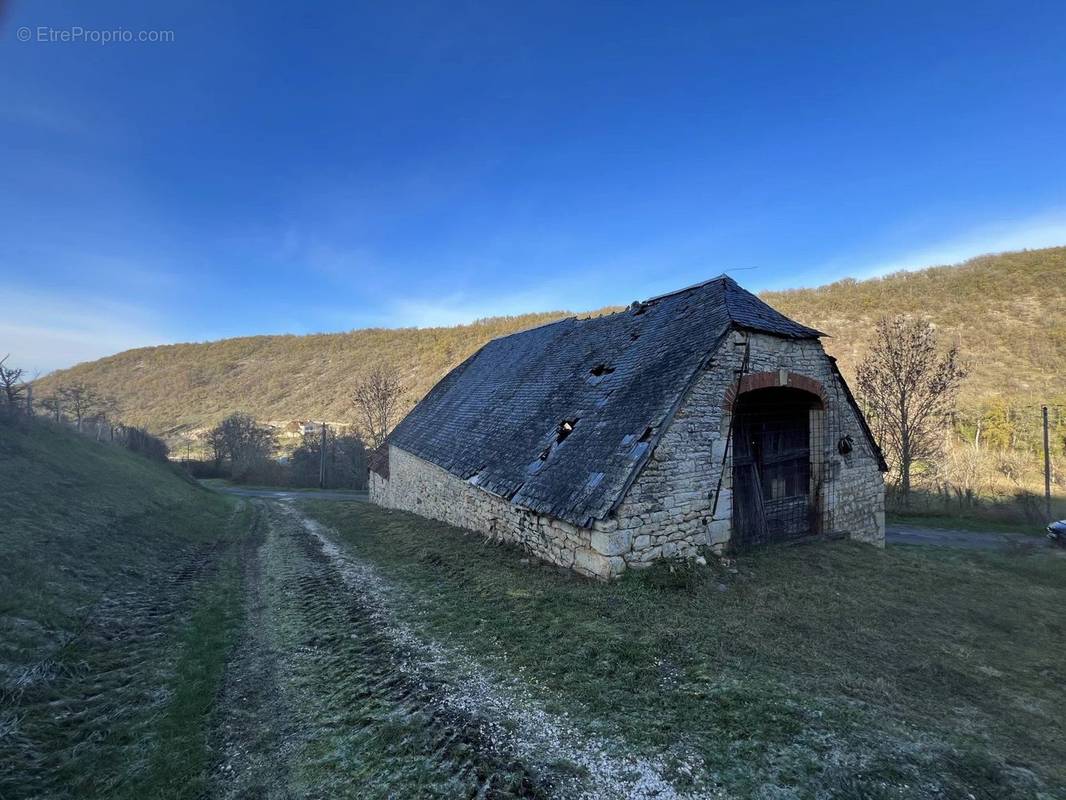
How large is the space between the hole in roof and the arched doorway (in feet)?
10.5

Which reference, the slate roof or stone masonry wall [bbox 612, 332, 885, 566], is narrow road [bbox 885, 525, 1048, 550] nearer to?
stone masonry wall [bbox 612, 332, 885, 566]

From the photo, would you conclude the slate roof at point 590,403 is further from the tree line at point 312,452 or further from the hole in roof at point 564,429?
the tree line at point 312,452

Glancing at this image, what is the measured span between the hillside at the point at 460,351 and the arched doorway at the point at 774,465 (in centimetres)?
2610

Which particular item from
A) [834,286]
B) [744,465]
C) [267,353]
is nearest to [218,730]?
[744,465]

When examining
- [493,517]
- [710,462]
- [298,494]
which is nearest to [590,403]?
[710,462]

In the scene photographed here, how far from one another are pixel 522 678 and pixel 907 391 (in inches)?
798

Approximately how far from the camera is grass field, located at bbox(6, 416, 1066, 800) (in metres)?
3.42

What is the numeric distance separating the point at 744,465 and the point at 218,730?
8776 millimetres

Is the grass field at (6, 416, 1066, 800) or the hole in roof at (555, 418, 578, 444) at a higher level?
the hole in roof at (555, 418, 578, 444)

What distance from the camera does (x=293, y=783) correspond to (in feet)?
10.9

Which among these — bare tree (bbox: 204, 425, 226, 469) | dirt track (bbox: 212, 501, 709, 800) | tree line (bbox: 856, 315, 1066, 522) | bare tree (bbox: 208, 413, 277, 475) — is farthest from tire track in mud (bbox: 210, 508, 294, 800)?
bare tree (bbox: 204, 425, 226, 469)

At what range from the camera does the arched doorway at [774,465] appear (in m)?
8.99

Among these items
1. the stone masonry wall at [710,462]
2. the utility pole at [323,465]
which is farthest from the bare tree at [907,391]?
the utility pole at [323,465]

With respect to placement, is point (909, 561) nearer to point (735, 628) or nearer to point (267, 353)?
point (735, 628)
